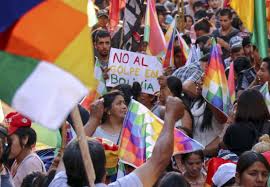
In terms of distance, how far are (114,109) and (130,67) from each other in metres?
2.72

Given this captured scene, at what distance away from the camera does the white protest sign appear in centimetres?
1195

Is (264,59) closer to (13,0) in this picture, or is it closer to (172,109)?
(172,109)

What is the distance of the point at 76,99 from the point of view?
16.3 ft

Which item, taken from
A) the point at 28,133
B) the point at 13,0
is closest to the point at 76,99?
the point at 13,0

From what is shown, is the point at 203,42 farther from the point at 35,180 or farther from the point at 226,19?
the point at 35,180

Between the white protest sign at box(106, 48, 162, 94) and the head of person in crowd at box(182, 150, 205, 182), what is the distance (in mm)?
3423

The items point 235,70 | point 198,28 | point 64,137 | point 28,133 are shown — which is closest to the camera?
point 64,137

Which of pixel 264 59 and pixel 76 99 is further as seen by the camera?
pixel 264 59

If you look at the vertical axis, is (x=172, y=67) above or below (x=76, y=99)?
below

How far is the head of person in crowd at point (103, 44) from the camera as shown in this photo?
13.2m

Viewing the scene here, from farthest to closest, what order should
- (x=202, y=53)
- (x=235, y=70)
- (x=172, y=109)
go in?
(x=202, y=53) < (x=235, y=70) < (x=172, y=109)

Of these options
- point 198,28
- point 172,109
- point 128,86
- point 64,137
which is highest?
point 172,109

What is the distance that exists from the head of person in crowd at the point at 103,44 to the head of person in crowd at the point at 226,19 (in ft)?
9.71

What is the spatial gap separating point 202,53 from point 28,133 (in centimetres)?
565
